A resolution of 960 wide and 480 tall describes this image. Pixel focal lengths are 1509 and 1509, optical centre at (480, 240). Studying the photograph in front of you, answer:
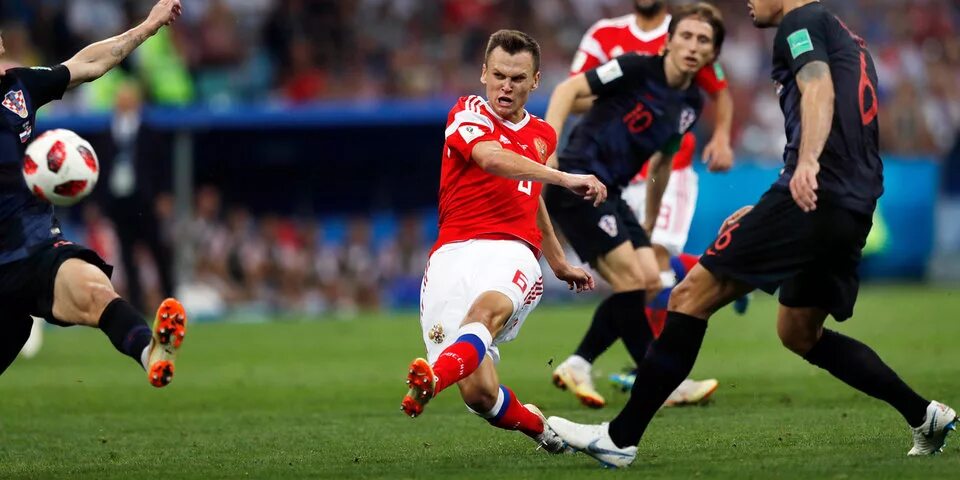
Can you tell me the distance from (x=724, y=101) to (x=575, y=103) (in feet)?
3.88

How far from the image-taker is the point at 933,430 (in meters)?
6.96

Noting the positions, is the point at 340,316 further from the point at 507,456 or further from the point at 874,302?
the point at 507,456

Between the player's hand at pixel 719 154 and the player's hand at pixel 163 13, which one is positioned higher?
the player's hand at pixel 163 13

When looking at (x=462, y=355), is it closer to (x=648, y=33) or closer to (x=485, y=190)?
(x=485, y=190)

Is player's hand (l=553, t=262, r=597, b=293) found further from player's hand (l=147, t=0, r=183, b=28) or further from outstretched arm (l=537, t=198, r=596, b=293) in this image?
player's hand (l=147, t=0, r=183, b=28)

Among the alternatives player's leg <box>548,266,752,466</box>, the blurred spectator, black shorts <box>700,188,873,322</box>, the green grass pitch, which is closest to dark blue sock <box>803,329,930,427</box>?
the green grass pitch

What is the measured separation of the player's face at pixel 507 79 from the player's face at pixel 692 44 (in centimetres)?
258

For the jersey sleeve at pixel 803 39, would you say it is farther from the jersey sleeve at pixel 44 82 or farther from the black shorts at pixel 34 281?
the jersey sleeve at pixel 44 82

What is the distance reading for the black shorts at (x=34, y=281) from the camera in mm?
7008

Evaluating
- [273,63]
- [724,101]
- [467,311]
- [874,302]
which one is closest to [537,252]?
[467,311]

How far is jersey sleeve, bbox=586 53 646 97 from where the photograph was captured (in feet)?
32.4

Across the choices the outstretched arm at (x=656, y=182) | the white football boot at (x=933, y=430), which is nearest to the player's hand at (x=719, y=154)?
the outstretched arm at (x=656, y=182)

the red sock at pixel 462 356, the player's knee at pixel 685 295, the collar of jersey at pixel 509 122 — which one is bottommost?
the red sock at pixel 462 356

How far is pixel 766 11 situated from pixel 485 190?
1.61 m
